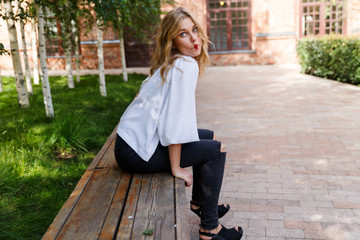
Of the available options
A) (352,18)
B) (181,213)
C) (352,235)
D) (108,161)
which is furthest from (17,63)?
(352,18)

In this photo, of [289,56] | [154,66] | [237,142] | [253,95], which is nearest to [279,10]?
[289,56]

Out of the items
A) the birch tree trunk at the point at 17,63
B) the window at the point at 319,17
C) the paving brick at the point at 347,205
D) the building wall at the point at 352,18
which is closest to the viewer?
the paving brick at the point at 347,205

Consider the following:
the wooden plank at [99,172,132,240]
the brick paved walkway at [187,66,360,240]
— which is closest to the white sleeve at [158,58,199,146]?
the wooden plank at [99,172,132,240]

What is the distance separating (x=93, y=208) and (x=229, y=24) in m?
17.6

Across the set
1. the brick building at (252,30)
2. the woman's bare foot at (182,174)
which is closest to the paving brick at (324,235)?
the woman's bare foot at (182,174)

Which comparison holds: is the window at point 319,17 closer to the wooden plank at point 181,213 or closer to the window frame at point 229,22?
the window frame at point 229,22

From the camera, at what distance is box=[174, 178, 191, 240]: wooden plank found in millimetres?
1926

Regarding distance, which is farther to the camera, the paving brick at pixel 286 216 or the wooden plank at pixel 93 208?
the paving brick at pixel 286 216

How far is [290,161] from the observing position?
15.9 ft

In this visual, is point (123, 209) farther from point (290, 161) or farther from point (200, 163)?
point (290, 161)

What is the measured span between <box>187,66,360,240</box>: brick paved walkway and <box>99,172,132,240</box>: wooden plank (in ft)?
2.58

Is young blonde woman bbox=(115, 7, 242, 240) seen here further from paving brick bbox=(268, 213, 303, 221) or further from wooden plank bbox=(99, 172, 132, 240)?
paving brick bbox=(268, 213, 303, 221)

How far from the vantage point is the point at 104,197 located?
2395 millimetres

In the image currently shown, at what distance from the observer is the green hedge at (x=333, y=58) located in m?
11.5
